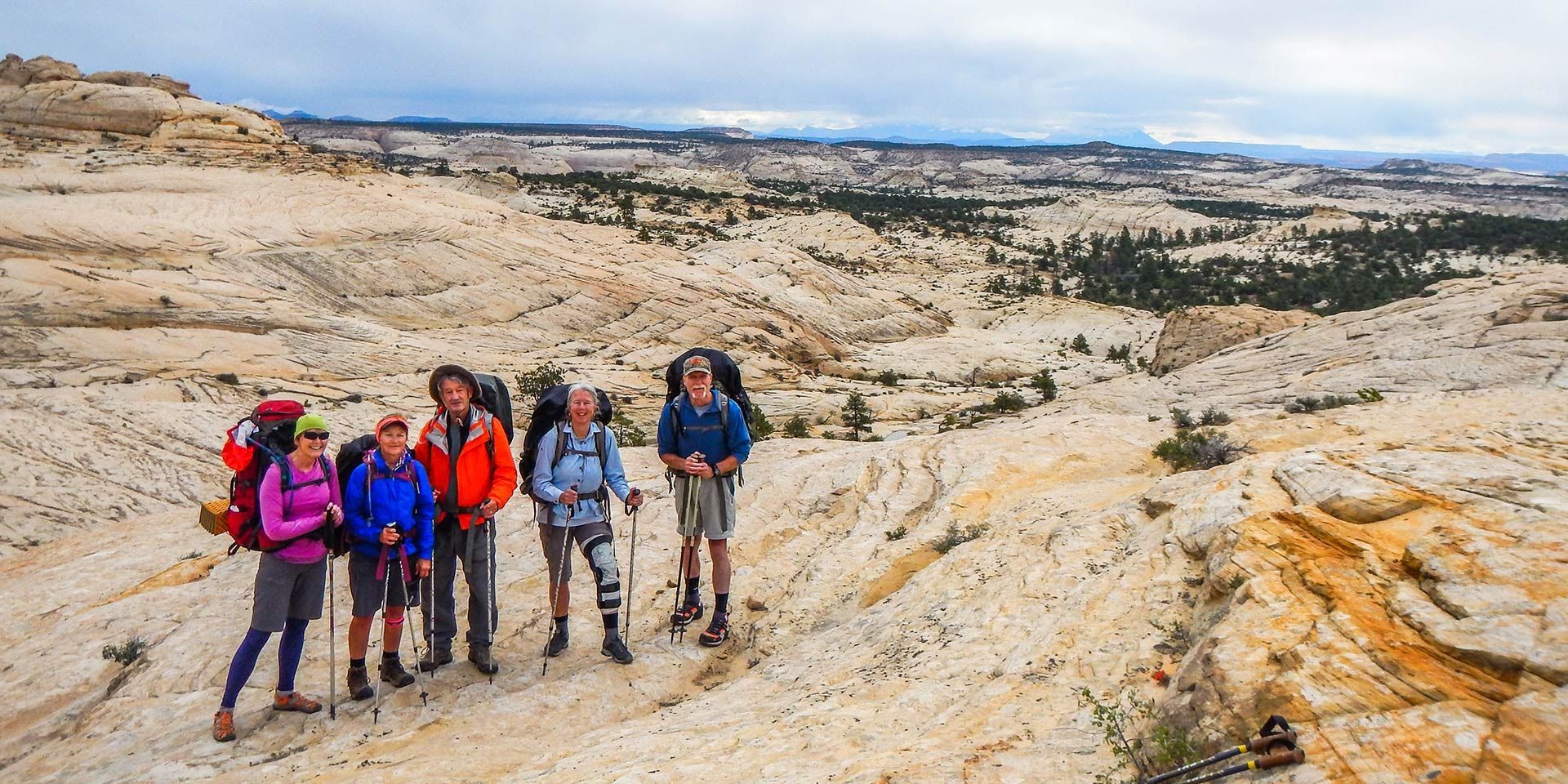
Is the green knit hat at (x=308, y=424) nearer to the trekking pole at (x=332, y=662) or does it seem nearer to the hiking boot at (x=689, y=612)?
the trekking pole at (x=332, y=662)

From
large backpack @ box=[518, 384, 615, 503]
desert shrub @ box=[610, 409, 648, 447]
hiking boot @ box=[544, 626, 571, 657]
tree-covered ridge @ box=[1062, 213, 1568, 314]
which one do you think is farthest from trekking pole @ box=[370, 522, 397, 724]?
tree-covered ridge @ box=[1062, 213, 1568, 314]

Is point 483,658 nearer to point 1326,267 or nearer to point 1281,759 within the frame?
point 1281,759

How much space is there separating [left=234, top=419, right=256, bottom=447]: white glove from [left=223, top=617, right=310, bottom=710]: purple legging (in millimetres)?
1335

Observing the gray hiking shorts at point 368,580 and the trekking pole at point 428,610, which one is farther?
the trekking pole at point 428,610

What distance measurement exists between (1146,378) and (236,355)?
2255 cm

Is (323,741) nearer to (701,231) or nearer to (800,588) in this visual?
(800,588)

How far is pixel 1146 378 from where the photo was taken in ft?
68.6

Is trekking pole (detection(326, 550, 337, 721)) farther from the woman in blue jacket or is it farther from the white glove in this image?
the white glove

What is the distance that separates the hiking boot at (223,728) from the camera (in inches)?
215

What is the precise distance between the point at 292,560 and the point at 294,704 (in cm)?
113

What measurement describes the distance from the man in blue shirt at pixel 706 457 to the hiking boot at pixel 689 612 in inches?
3.6

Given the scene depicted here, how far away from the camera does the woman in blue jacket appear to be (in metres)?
5.67

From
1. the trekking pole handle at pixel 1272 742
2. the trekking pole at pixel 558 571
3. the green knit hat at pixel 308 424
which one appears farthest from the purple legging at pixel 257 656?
the trekking pole handle at pixel 1272 742

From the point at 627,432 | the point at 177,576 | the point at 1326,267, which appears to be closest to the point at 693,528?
the point at 177,576
